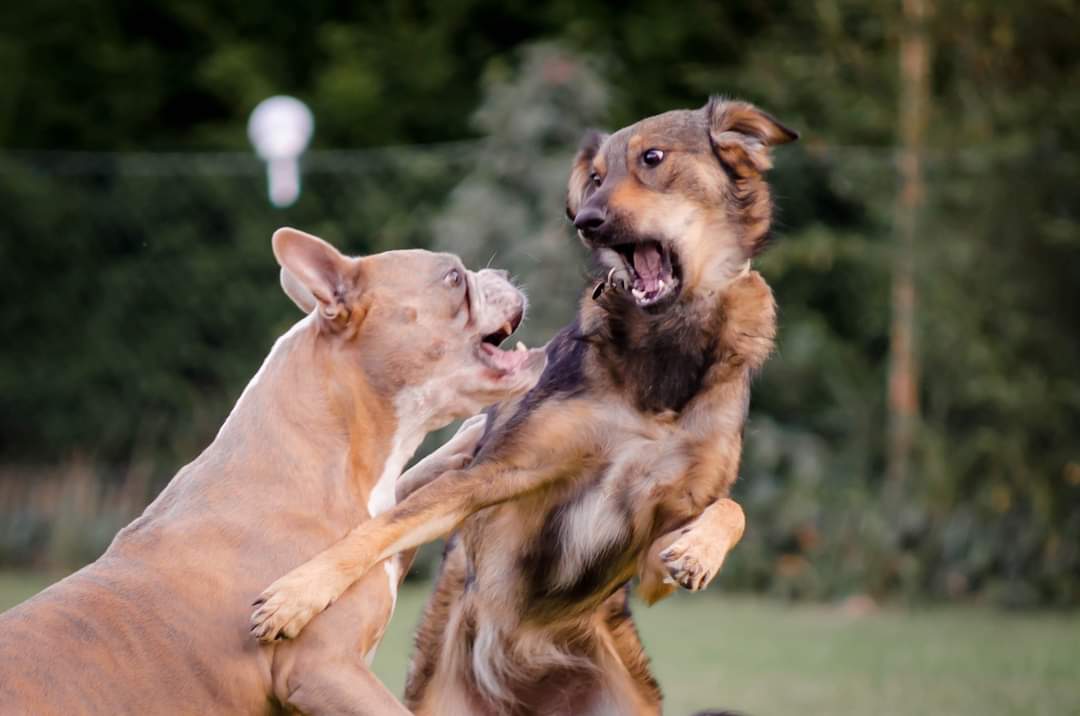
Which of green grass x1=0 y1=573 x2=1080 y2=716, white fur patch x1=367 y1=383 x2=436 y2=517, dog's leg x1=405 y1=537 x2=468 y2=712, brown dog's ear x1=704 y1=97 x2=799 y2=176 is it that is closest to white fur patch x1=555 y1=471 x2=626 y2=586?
dog's leg x1=405 y1=537 x2=468 y2=712

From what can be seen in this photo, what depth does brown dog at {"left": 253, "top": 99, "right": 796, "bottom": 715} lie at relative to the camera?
555 cm

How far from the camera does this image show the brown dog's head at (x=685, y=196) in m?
5.83

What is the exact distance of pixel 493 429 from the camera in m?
5.77

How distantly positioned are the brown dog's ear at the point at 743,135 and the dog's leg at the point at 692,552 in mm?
1268

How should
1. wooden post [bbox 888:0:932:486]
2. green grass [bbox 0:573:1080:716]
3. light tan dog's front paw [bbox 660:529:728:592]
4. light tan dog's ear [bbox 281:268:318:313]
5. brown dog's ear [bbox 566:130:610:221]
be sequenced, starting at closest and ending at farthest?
light tan dog's front paw [bbox 660:529:728:592] < light tan dog's ear [bbox 281:268:318:313] < brown dog's ear [bbox 566:130:610:221] < green grass [bbox 0:573:1080:716] < wooden post [bbox 888:0:932:486]

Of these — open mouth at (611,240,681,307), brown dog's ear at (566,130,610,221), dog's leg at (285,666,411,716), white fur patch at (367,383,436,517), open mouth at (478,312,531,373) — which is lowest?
dog's leg at (285,666,411,716)

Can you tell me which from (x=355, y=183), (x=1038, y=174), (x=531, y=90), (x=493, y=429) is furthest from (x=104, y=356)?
(x=493, y=429)

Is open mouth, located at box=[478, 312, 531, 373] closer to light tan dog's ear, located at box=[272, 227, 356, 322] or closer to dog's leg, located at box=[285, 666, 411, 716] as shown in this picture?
light tan dog's ear, located at box=[272, 227, 356, 322]

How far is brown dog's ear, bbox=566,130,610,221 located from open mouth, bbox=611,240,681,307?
288 millimetres

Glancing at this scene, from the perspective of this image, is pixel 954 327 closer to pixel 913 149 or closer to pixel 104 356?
pixel 913 149

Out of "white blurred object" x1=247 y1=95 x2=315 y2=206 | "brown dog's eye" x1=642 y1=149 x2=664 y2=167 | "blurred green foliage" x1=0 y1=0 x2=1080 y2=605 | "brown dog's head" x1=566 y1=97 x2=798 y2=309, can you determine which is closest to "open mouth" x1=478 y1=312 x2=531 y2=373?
"brown dog's head" x1=566 y1=97 x2=798 y2=309

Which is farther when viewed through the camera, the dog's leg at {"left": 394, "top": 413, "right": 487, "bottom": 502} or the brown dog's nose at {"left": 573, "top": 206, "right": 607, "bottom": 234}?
the dog's leg at {"left": 394, "top": 413, "right": 487, "bottom": 502}

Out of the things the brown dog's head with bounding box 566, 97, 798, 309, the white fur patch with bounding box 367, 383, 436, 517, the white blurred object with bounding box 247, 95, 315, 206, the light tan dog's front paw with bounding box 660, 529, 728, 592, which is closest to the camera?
the light tan dog's front paw with bounding box 660, 529, 728, 592

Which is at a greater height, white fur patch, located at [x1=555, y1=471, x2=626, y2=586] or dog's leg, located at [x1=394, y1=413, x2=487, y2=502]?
dog's leg, located at [x1=394, y1=413, x2=487, y2=502]
